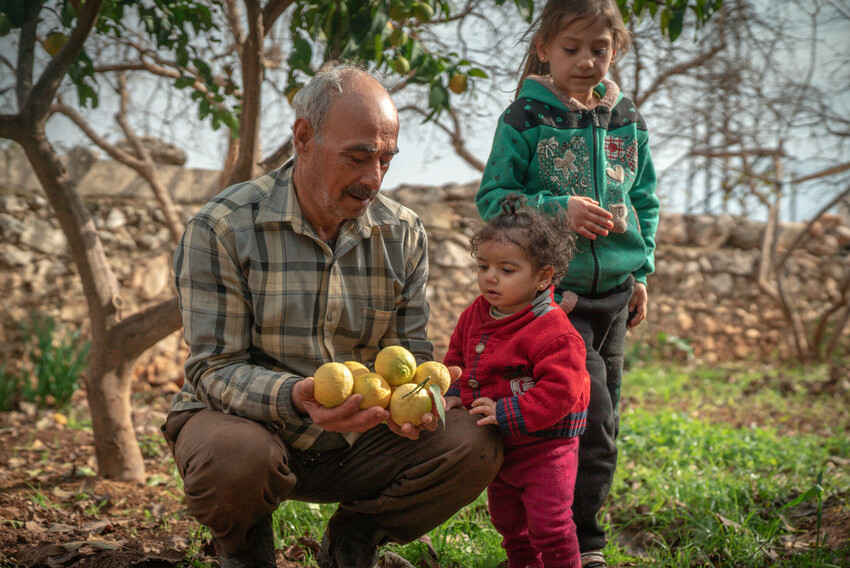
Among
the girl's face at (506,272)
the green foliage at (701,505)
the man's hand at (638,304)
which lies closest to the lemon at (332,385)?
the girl's face at (506,272)

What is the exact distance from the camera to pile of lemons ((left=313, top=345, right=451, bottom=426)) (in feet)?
5.36

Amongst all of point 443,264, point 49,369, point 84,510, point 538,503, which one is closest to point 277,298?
point 538,503

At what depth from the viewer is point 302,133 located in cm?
193

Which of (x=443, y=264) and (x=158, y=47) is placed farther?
(x=443, y=264)

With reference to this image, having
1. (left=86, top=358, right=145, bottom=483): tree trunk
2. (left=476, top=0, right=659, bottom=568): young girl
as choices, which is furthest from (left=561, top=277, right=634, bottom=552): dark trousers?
(left=86, top=358, right=145, bottom=483): tree trunk

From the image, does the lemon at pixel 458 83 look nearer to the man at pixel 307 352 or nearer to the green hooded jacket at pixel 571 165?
the green hooded jacket at pixel 571 165

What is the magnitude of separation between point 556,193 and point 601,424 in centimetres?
76

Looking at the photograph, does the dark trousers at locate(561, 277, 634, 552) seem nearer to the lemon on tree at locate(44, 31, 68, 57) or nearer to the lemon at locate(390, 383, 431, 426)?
the lemon at locate(390, 383, 431, 426)

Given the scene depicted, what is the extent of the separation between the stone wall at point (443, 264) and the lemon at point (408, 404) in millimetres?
4096

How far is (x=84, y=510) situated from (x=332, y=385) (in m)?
1.84

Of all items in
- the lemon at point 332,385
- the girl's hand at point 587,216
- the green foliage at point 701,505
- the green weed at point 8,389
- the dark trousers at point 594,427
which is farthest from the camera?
the green weed at point 8,389

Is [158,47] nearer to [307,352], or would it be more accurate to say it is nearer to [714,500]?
[307,352]

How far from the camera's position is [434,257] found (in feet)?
22.0

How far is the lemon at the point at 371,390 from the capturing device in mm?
1679
